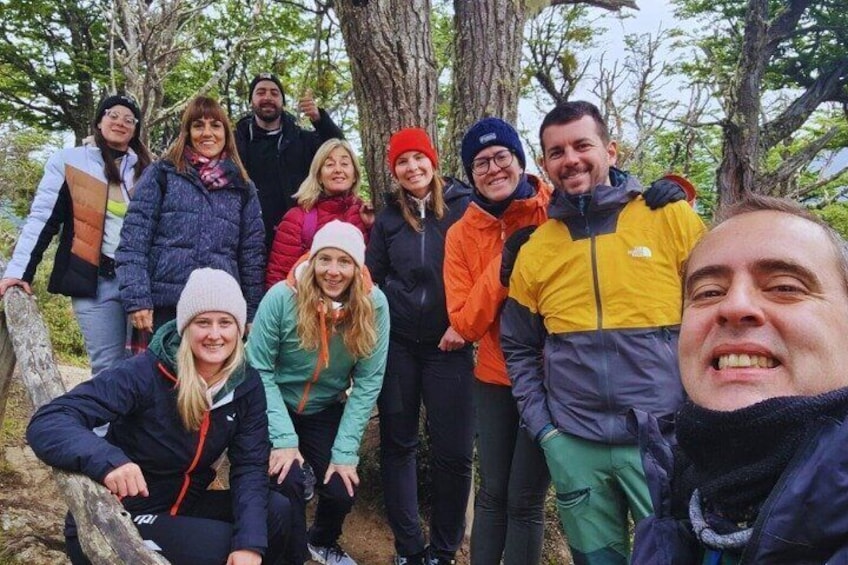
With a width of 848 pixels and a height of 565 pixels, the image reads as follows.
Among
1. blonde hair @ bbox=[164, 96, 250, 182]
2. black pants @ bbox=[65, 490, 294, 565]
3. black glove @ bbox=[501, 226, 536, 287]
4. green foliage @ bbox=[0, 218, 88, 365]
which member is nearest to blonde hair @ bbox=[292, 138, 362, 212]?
blonde hair @ bbox=[164, 96, 250, 182]

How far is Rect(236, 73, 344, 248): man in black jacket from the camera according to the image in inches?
193

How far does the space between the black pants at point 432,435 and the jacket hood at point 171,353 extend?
1.02 metres

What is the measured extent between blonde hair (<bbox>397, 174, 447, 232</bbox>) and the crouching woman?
1196 mm

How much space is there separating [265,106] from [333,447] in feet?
8.80

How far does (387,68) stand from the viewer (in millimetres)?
4750

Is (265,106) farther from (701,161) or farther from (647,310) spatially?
(701,161)

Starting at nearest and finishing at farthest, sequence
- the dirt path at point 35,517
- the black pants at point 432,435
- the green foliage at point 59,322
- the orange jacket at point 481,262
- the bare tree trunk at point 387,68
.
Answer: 1. the orange jacket at point 481,262
2. the dirt path at point 35,517
3. the black pants at point 432,435
4. the bare tree trunk at point 387,68
5. the green foliage at point 59,322

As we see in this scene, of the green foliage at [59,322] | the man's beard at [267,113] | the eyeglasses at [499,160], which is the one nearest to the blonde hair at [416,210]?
the eyeglasses at [499,160]

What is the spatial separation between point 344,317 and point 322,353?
25cm

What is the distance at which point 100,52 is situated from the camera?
16.4m

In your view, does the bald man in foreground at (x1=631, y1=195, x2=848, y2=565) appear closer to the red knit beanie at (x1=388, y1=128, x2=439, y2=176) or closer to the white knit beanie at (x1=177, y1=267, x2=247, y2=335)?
the white knit beanie at (x1=177, y1=267, x2=247, y2=335)

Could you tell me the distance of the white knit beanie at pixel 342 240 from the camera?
3.69m

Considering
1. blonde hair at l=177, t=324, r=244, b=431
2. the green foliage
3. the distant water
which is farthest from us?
the distant water

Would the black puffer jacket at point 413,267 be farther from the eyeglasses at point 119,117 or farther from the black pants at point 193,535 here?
the eyeglasses at point 119,117
